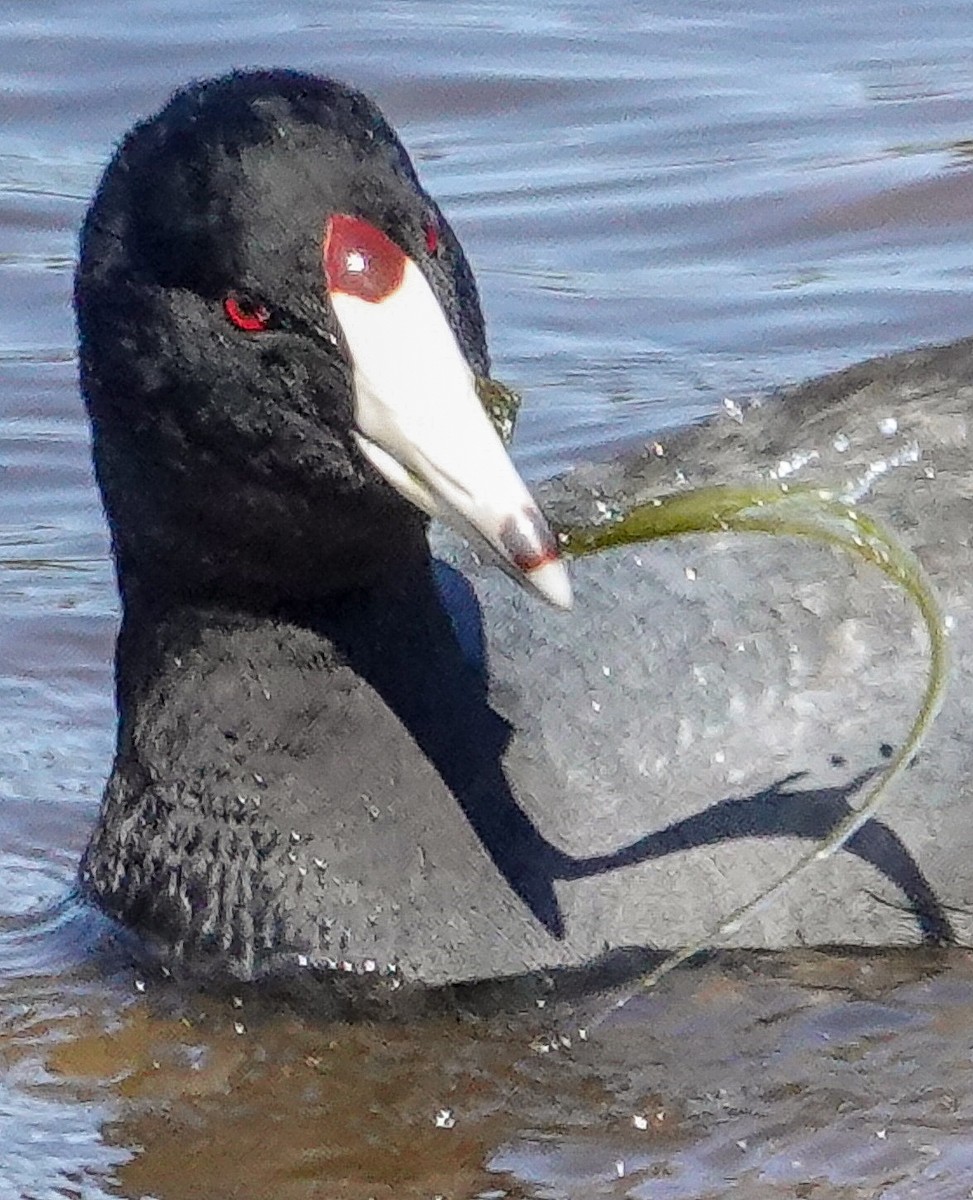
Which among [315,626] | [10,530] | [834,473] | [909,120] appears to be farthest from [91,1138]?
[909,120]

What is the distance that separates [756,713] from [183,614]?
820 mm

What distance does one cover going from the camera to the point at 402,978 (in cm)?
435

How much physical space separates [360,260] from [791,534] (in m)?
0.74

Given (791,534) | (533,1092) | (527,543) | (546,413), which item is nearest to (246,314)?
(527,543)

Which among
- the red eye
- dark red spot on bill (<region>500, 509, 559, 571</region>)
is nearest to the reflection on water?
dark red spot on bill (<region>500, 509, 559, 571</region>)

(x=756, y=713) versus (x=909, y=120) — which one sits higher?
(x=909, y=120)

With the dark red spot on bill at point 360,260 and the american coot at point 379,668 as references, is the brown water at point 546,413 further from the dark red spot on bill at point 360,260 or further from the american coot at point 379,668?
the dark red spot on bill at point 360,260

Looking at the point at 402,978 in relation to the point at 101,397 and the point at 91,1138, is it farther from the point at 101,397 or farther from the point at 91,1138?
the point at 101,397

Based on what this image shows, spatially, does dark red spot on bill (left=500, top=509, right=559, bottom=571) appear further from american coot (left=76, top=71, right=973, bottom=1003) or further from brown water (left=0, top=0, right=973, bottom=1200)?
brown water (left=0, top=0, right=973, bottom=1200)

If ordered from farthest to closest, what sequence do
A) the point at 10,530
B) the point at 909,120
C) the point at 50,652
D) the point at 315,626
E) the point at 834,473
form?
the point at 909,120 < the point at 10,530 < the point at 50,652 < the point at 834,473 < the point at 315,626

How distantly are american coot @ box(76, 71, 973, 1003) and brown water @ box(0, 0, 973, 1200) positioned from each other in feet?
0.45

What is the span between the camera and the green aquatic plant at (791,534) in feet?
13.4

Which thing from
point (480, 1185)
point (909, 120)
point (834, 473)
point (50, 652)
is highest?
point (909, 120)

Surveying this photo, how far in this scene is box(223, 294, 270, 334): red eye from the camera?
3980 mm
